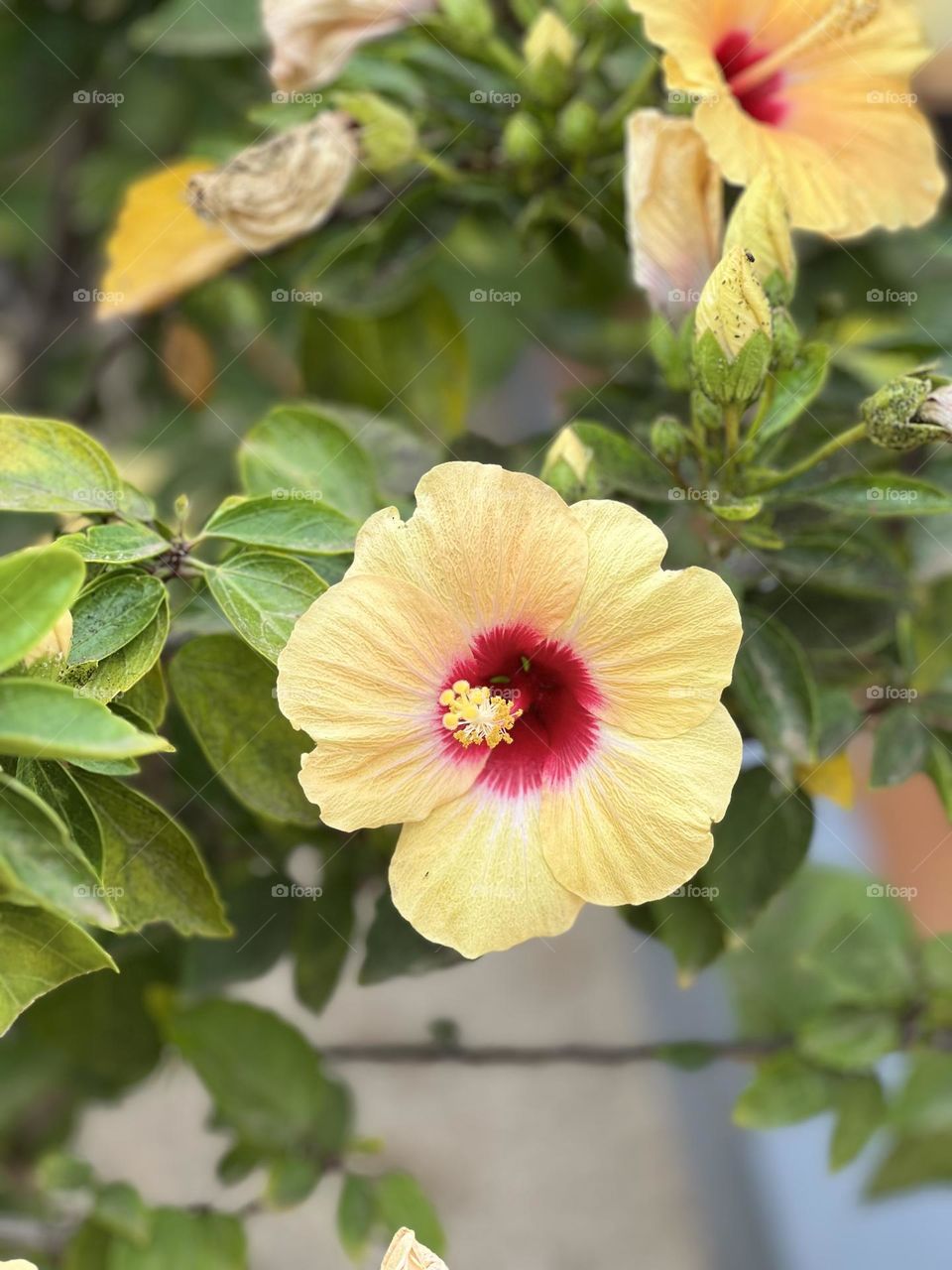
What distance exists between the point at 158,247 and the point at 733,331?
1.69 ft

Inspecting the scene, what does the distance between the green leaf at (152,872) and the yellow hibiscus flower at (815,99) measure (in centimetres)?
47

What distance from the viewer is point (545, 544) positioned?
0.58m

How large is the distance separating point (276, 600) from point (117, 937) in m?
0.38

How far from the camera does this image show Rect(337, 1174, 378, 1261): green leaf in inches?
37.1

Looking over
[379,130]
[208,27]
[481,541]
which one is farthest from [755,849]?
[208,27]

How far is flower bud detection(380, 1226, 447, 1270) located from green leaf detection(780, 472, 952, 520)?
439 millimetres

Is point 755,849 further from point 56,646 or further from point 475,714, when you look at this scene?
point 56,646

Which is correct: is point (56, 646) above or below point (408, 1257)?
above

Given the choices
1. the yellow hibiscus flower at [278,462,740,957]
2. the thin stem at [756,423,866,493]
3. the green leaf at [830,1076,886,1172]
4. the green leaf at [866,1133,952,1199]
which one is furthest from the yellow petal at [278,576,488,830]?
the green leaf at [866,1133,952,1199]

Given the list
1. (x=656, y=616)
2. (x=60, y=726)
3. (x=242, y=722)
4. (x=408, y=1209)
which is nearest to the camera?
(x=60, y=726)

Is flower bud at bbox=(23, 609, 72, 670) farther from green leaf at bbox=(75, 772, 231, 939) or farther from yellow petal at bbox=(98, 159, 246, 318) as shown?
yellow petal at bbox=(98, 159, 246, 318)

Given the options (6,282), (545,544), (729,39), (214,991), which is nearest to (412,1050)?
(214,991)

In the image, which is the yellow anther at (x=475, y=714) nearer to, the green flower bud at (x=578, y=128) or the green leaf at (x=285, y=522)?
the green leaf at (x=285, y=522)

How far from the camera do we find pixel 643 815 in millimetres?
594
